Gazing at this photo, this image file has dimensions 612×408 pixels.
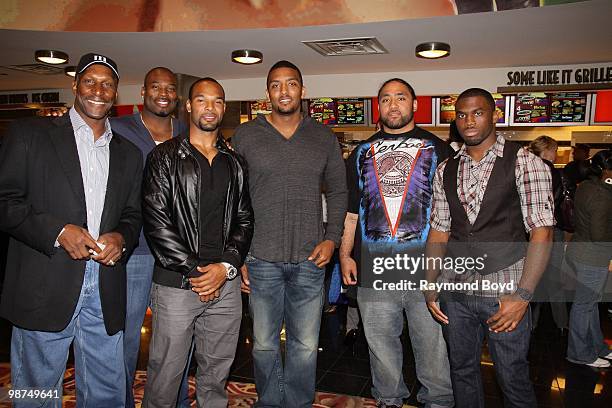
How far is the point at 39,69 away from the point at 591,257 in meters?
8.73

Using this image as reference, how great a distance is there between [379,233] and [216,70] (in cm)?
658

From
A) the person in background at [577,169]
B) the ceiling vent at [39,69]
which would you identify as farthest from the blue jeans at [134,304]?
the ceiling vent at [39,69]

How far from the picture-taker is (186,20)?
5738mm

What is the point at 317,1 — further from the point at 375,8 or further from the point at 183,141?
the point at 183,141

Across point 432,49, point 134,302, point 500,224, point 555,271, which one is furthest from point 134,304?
point 432,49

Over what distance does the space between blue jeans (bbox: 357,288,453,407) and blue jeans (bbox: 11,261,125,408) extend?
138 centimetres

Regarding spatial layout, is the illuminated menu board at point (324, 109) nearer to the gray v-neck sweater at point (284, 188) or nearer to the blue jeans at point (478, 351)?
the gray v-neck sweater at point (284, 188)

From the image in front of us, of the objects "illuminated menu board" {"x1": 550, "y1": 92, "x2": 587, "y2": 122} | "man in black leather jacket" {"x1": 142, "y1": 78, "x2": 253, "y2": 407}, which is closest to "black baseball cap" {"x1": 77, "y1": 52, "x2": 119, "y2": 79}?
"man in black leather jacket" {"x1": 142, "y1": 78, "x2": 253, "y2": 407}

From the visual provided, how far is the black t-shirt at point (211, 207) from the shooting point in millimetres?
2455

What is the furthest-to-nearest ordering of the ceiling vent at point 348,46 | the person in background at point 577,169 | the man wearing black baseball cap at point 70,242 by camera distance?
the ceiling vent at point 348,46, the person in background at point 577,169, the man wearing black baseball cap at point 70,242

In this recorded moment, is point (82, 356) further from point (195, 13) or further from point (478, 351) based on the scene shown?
point (195, 13)

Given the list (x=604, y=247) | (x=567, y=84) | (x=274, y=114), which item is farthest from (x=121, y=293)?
(x=567, y=84)

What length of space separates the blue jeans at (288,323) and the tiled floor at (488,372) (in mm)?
901

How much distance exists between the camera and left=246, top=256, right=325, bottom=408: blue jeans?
2.74 m
